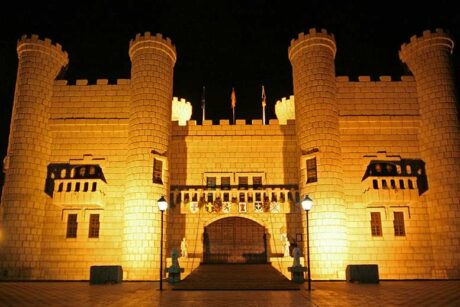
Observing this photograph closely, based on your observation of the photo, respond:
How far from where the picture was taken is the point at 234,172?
24.8 m

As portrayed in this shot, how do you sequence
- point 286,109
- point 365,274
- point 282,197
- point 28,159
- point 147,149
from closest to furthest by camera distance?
point 365,274
point 147,149
point 28,159
point 282,197
point 286,109

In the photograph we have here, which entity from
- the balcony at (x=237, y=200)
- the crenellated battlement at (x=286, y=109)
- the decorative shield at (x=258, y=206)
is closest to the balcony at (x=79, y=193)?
the balcony at (x=237, y=200)

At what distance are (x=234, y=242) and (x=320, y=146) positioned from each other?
7.93 m

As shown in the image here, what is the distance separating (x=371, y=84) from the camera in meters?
24.4

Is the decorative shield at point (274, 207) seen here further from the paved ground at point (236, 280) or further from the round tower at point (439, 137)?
the round tower at point (439, 137)

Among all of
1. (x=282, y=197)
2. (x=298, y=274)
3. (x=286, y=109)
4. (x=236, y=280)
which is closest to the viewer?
(x=236, y=280)

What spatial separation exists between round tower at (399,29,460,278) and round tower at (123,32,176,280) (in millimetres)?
15251

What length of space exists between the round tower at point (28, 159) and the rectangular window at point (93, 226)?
107 inches

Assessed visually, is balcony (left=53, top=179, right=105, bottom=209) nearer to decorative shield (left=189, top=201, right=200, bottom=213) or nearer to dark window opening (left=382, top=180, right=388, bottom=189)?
decorative shield (left=189, top=201, right=200, bottom=213)

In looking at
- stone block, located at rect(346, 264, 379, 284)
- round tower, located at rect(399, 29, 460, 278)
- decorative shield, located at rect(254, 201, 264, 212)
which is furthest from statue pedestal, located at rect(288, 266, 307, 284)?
round tower, located at rect(399, 29, 460, 278)

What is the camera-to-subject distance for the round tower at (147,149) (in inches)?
818

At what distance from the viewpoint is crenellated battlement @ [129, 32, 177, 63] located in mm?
23453

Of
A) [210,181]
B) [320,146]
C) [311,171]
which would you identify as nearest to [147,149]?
[210,181]

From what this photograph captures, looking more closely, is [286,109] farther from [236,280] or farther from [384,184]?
[236,280]
